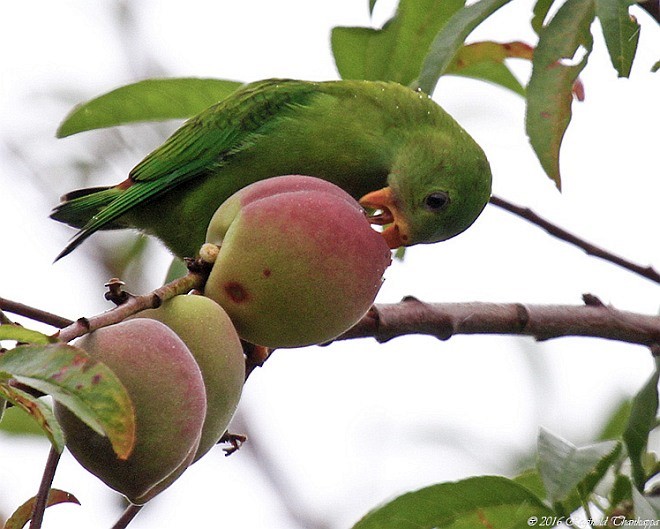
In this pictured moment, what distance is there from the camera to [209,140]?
2631mm

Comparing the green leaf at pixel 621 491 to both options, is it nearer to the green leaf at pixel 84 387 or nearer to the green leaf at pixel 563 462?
the green leaf at pixel 563 462

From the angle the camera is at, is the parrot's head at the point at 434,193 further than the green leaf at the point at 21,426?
No

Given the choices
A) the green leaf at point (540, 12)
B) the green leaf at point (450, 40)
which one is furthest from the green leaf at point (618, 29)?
the green leaf at point (540, 12)

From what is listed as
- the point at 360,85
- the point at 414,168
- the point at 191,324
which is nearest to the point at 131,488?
the point at 191,324

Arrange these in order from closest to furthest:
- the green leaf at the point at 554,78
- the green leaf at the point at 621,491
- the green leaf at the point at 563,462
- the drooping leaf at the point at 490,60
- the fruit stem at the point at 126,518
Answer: the fruit stem at the point at 126,518
the green leaf at the point at 563,462
the green leaf at the point at 621,491
the green leaf at the point at 554,78
the drooping leaf at the point at 490,60

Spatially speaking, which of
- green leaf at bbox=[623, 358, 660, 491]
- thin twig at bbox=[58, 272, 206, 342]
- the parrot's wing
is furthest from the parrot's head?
thin twig at bbox=[58, 272, 206, 342]

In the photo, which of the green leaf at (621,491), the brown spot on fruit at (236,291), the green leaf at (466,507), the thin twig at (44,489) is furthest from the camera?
the green leaf at (621,491)

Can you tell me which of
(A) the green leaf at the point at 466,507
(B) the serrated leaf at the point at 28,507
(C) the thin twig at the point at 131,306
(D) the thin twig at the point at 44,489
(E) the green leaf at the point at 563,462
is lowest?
(A) the green leaf at the point at 466,507

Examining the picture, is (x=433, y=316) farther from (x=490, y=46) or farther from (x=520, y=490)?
(x=490, y=46)

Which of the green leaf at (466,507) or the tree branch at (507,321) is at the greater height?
the tree branch at (507,321)

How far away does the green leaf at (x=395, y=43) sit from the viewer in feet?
8.68

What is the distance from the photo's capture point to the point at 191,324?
138 centimetres

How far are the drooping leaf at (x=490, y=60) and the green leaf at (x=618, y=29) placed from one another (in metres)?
0.64

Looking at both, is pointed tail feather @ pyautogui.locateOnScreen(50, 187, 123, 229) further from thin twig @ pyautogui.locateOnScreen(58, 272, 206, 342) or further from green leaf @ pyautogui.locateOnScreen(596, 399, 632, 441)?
green leaf @ pyautogui.locateOnScreen(596, 399, 632, 441)
